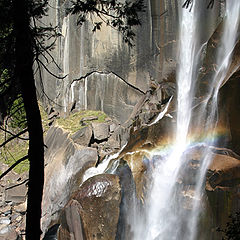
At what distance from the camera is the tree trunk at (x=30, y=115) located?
315cm

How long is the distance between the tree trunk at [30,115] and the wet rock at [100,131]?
7.09 metres

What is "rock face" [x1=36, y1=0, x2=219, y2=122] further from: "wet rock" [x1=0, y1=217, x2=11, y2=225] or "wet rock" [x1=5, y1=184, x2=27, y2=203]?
"wet rock" [x1=0, y1=217, x2=11, y2=225]

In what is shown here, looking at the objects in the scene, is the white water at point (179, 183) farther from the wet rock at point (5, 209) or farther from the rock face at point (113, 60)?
the wet rock at point (5, 209)

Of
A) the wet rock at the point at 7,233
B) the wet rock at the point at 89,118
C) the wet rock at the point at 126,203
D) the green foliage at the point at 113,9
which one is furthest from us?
the wet rock at the point at 89,118

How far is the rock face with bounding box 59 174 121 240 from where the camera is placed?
7.03 meters

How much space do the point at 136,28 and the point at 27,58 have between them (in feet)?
25.8

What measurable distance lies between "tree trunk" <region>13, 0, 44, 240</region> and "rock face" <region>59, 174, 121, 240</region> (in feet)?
13.0

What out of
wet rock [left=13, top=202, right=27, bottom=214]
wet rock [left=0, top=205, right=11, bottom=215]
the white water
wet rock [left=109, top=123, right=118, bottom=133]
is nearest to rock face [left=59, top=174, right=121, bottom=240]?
the white water

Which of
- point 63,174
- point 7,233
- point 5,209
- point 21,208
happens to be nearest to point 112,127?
point 63,174

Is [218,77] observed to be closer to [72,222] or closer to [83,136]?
[83,136]

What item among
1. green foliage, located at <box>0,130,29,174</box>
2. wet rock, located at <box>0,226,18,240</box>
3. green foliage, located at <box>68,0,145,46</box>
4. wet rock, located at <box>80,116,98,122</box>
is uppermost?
green foliage, located at <box>68,0,145,46</box>

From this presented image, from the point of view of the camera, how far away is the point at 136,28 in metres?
10.6

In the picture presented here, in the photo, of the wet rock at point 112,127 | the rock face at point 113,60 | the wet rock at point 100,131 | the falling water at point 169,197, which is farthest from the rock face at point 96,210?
the wet rock at point 112,127

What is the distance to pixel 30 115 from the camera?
3.26m
